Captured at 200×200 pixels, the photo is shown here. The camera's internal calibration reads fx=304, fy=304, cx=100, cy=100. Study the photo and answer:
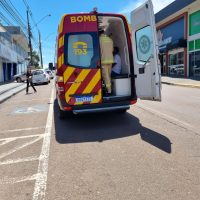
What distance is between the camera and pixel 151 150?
5.39 meters

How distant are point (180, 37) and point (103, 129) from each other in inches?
1017

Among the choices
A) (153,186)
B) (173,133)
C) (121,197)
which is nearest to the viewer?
(121,197)

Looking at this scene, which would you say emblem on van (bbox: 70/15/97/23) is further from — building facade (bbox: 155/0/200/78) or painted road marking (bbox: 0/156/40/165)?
building facade (bbox: 155/0/200/78)

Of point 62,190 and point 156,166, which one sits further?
point 156,166

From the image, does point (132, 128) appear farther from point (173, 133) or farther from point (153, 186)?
point (153, 186)

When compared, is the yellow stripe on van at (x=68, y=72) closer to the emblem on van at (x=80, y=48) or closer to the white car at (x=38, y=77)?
the emblem on van at (x=80, y=48)

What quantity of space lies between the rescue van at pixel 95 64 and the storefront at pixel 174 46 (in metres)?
20.7

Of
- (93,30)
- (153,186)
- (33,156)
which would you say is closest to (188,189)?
(153,186)

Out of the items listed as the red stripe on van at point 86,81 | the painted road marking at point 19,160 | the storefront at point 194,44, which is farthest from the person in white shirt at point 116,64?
the storefront at point 194,44

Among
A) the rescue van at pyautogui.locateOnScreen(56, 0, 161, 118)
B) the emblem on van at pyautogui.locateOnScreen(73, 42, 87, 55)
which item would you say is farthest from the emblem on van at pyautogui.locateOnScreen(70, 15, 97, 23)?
the emblem on van at pyautogui.locateOnScreen(73, 42, 87, 55)

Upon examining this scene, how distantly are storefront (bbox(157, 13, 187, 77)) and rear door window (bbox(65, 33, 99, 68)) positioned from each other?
2114 centimetres

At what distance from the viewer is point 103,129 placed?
24.0 feet

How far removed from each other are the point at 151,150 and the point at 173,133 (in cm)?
131

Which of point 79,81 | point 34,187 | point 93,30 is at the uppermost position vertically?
point 93,30
